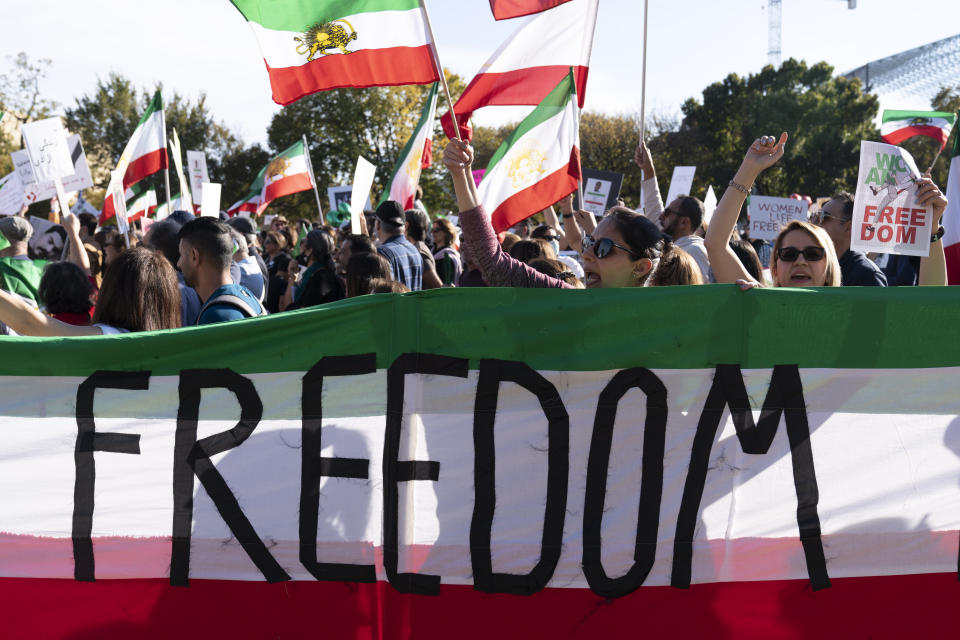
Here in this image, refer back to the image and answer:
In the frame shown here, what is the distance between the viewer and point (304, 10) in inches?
162

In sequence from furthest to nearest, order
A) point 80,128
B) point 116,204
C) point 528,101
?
point 80,128 → point 116,204 → point 528,101

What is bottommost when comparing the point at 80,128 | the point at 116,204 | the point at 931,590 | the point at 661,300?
the point at 931,590

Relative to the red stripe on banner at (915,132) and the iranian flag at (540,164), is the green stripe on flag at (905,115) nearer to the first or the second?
the red stripe on banner at (915,132)

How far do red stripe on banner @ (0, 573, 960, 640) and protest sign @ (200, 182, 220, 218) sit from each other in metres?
7.38

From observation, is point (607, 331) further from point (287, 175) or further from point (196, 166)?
point (196, 166)

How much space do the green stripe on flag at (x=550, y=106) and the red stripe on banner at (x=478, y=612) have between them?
309 cm

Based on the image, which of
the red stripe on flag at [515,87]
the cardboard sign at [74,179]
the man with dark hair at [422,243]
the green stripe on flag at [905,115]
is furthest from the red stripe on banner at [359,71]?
the green stripe on flag at [905,115]

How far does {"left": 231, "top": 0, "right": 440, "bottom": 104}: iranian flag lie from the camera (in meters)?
4.10

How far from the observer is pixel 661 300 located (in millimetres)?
2924

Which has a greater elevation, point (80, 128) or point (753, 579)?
point (80, 128)

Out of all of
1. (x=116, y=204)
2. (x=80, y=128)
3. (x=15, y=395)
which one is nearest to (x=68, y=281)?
(x=15, y=395)

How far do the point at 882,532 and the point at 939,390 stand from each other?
0.49 m

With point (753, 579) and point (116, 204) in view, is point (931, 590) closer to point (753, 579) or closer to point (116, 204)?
point (753, 579)

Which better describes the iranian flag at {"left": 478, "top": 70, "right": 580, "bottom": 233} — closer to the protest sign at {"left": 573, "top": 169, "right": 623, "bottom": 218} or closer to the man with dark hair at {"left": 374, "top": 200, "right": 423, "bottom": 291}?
the man with dark hair at {"left": 374, "top": 200, "right": 423, "bottom": 291}
